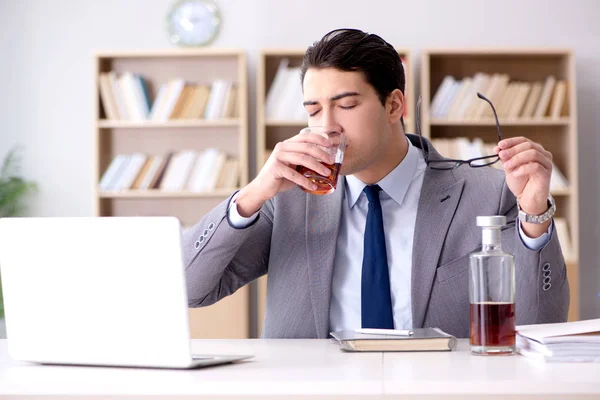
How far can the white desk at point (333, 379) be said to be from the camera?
0.94m

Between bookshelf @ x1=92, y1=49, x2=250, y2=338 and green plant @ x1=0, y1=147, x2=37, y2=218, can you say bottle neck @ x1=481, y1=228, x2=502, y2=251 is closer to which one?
bookshelf @ x1=92, y1=49, x2=250, y2=338

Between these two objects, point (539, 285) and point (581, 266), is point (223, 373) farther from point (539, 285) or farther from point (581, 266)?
point (581, 266)

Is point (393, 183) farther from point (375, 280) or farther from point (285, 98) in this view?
point (285, 98)

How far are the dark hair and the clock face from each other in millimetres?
2568

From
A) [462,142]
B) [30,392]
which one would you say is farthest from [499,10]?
[30,392]

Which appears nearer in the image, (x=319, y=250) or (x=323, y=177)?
(x=323, y=177)

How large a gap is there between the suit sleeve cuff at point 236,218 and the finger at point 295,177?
0.13 m

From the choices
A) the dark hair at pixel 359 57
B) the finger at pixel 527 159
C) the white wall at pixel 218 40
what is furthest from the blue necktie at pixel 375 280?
the white wall at pixel 218 40

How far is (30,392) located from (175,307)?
0.73 ft

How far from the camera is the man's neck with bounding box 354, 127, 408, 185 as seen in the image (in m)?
1.89

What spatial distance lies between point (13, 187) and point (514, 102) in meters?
2.91

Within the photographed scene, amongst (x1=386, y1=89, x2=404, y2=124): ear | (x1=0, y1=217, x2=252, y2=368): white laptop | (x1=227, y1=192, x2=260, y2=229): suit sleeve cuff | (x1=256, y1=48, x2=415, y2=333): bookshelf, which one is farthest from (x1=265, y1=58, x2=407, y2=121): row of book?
(x1=0, y1=217, x2=252, y2=368): white laptop

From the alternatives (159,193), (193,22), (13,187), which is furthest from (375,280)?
(13,187)

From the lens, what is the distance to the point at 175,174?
13.9 ft
